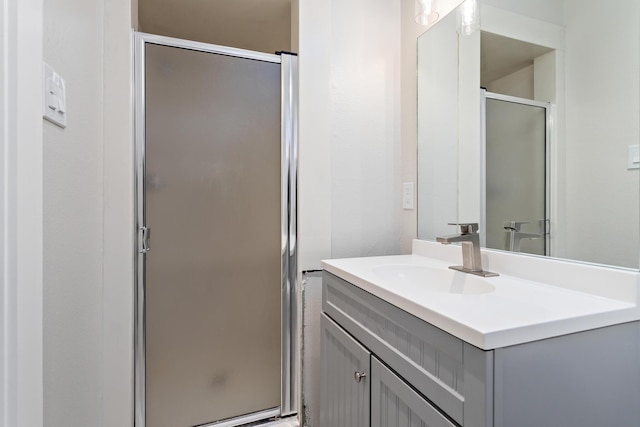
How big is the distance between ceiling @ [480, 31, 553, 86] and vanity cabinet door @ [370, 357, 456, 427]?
106 centimetres

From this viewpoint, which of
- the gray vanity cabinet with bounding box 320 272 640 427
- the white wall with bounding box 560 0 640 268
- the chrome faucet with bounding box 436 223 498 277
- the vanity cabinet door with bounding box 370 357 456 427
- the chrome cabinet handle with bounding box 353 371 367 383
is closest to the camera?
the gray vanity cabinet with bounding box 320 272 640 427

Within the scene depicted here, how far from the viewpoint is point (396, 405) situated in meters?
0.79

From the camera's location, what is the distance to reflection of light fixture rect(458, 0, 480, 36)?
1.21m

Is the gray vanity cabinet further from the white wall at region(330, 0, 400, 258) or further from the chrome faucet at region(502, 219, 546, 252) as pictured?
the white wall at region(330, 0, 400, 258)

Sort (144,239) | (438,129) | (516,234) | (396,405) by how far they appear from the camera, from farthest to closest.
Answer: (438,129) → (144,239) → (516,234) → (396,405)

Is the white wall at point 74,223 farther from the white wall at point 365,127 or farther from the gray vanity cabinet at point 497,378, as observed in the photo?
the white wall at point 365,127

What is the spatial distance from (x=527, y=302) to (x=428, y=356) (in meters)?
0.27

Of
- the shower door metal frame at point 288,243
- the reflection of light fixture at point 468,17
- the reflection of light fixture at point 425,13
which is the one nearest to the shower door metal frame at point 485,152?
the reflection of light fixture at point 468,17

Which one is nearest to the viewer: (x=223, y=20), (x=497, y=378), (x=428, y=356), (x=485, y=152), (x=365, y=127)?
(x=497, y=378)

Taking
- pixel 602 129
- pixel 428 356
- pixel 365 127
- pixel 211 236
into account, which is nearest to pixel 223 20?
pixel 365 127

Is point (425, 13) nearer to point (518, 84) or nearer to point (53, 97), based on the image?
point (518, 84)

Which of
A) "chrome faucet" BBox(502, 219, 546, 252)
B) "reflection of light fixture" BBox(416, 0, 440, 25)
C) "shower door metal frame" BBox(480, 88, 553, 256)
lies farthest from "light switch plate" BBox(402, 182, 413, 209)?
"reflection of light fixture" BBox(416, 0, 440, 25)

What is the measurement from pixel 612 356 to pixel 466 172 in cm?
79

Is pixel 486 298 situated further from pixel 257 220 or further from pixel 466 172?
pixel 257 220
